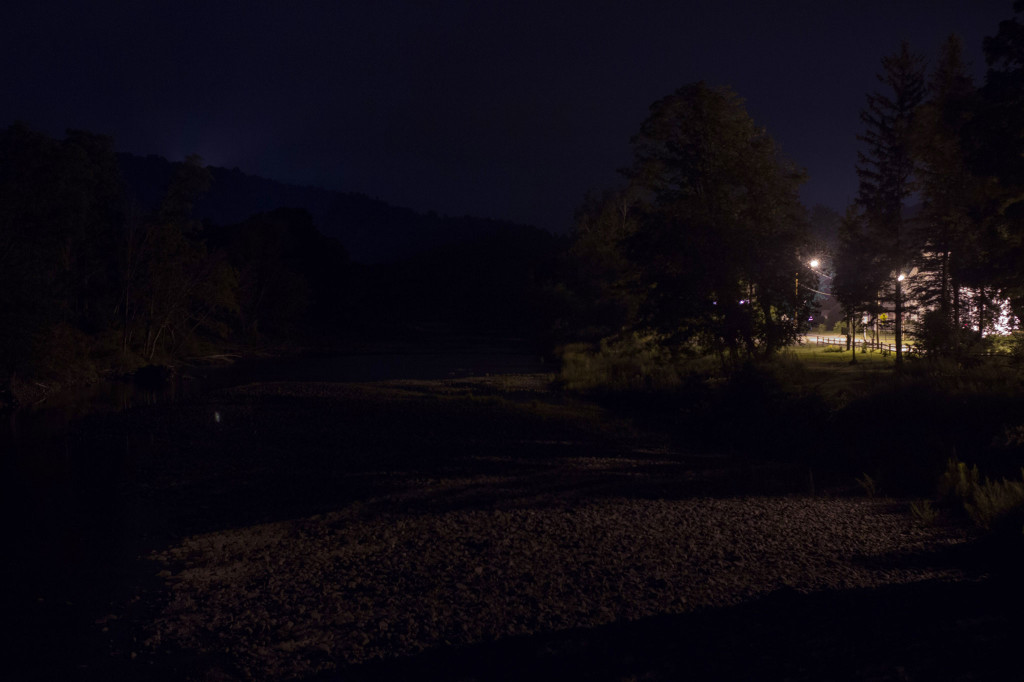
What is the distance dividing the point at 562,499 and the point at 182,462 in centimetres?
915

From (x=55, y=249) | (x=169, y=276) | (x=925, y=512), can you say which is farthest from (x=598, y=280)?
(x=925, y=512)

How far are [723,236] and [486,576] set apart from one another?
66.7 ft

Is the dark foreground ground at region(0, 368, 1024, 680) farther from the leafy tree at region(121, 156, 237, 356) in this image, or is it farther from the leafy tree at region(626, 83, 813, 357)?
the leafy tree at region(121, 156, 237, 356)

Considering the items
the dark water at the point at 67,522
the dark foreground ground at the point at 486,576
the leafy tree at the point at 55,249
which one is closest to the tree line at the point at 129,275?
the leafy tree at the point at 55,249

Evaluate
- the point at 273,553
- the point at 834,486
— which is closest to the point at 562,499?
the point at 273,553

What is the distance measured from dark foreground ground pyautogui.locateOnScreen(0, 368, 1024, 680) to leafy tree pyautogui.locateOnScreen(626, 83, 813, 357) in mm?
11590

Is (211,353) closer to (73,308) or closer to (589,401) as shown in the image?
(73,308)

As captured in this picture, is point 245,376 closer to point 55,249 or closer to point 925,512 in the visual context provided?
point 55,249

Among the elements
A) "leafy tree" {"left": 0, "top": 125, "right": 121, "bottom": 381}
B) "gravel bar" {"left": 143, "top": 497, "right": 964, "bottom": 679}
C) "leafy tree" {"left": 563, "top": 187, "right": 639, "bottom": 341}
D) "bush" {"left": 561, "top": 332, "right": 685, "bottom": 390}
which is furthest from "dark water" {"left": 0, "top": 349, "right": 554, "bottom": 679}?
"leafy tree" {"left": 563, "top": 187, "right": 639, "bottom": 341}

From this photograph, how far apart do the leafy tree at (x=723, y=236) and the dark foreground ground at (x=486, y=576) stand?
38.0 ft

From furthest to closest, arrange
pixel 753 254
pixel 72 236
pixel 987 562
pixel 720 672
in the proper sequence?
pixel 72 236 → pixel 753 254 → pixel 987 562 → pixel 720 672

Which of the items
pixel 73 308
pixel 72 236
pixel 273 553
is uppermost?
pixel 72 236

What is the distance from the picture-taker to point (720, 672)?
5.61 metres

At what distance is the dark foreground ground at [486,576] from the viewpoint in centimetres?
603
